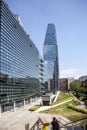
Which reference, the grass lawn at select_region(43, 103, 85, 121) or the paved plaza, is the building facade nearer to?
the paved plaza

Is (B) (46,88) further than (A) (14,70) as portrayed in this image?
Yes

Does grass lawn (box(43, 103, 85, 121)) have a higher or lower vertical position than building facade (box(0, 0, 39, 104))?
lower

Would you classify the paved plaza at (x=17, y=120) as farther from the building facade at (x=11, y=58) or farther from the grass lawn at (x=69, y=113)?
the building facade at (x=11, y=58)

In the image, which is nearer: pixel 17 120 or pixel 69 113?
pixel 17 120

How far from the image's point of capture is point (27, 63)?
104 metres

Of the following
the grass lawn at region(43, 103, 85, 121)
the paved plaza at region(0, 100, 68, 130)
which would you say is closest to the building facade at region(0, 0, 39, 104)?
the paved plaza at region(0, 100, 68, 130)

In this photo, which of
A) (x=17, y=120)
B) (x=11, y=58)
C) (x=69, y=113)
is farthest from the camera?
(x=11, y=58)

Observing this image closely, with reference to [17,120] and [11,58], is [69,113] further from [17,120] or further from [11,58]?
[11,58]

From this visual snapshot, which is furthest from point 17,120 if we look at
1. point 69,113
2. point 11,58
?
point 11,58

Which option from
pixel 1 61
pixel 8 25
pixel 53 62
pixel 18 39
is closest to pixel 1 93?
pixel 1 61

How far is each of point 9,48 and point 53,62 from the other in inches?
4917

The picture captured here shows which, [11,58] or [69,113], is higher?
[11,58]

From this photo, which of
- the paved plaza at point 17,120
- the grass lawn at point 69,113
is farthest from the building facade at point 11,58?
the grass lawn at point 69,113

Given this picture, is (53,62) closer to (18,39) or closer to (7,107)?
(18,39)
